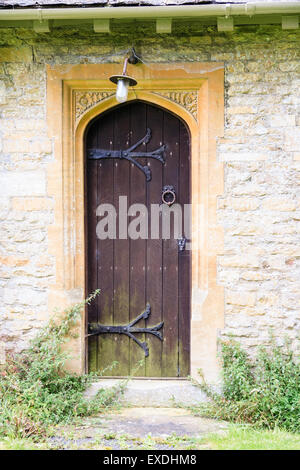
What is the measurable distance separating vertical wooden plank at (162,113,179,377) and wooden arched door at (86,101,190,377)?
1 centimetres

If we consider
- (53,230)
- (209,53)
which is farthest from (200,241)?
(209,53)

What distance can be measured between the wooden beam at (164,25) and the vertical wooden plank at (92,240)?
3.77ft

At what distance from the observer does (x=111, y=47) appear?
439 cm

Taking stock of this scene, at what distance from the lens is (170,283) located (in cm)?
462

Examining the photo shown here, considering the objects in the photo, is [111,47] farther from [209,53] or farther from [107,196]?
[107,196]

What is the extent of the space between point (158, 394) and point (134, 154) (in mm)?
2349

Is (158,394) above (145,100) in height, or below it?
below

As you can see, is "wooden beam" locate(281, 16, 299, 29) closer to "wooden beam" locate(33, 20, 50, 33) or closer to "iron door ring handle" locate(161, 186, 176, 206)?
"iron door ring handle" locate(161, 186, 176, 206)

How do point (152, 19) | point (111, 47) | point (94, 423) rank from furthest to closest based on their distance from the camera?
point (111, 47)
point (152, 19)
point (94, 423)

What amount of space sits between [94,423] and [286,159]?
114 inches

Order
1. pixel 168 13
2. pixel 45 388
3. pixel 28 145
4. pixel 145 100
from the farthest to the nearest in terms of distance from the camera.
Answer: pixel 145 100 < pixel 28 145 < pixel 45 388 < pixel 168 13

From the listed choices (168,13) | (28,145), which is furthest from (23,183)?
(168,13)

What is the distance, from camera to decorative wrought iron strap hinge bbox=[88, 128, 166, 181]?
4602 millimetres

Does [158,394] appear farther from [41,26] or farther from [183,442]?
[41,26]
